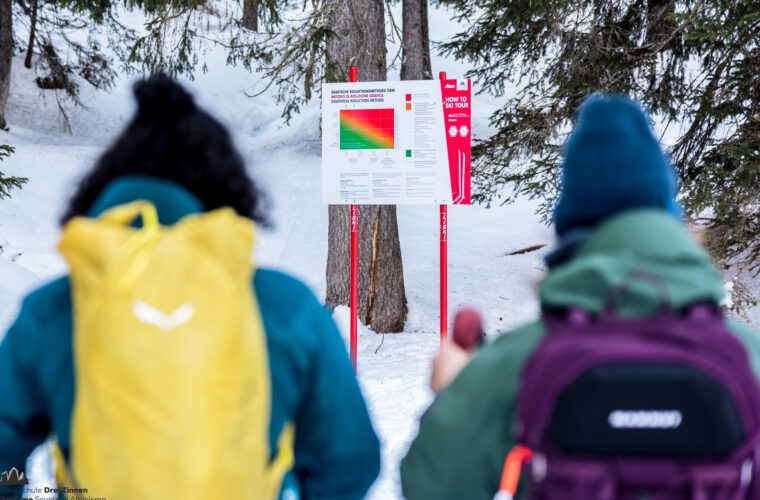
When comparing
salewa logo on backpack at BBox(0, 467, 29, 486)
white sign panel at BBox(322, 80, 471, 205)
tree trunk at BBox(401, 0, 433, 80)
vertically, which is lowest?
salewa logo on backpack at BBox(0, 467, 29, 486)

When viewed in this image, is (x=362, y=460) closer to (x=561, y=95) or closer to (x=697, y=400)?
(x=697, y=400)

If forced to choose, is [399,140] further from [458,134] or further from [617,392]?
[617,392]

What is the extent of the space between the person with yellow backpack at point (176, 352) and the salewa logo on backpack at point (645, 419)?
1.84ft

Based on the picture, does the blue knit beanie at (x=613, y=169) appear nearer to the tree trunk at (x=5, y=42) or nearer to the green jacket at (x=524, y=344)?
the green jacket at (x=524, y=344)

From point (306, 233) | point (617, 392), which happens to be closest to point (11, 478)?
point (617, 392)

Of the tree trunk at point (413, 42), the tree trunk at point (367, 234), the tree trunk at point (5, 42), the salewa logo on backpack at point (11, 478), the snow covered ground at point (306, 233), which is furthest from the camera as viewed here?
the tree trunk at point (5, 42)

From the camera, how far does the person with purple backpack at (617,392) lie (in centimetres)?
103

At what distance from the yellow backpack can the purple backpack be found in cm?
47

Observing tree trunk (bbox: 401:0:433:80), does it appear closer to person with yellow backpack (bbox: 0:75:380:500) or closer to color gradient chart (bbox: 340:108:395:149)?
color gradient chart (bbox: 340:108:395:149)

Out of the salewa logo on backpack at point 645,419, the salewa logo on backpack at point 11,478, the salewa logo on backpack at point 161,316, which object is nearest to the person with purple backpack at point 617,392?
the salewa logo on backpack at point 645,419

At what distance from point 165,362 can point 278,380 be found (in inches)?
11.5

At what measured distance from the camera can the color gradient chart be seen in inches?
215

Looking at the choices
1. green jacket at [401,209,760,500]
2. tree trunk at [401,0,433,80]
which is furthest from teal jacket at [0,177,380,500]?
tree trunk at [401,0,433,80]

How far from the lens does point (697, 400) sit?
1021 mm
